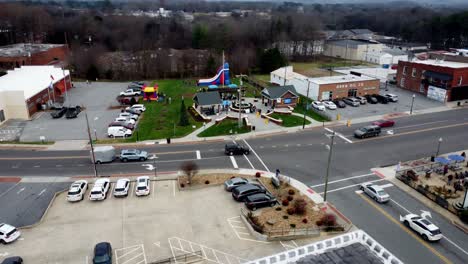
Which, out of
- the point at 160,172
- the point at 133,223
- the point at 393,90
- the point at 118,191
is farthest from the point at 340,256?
the point at 393,90

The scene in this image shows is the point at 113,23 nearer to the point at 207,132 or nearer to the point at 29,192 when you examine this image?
the point at 207,132

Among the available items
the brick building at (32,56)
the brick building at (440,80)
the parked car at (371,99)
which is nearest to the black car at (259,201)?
the parked car at (371,99)

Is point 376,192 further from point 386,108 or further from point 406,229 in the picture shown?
point 386,108

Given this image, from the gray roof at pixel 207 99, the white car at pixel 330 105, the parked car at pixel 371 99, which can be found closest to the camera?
the gray roof at pixel 207 99

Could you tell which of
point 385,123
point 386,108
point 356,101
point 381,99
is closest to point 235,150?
point 385,123

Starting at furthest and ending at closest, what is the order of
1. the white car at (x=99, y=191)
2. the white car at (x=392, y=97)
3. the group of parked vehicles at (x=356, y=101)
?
the white car at (x=392, y=97) < the group of parked vehicles at (x=356, y=101) < the white car at (x=99, y=191)

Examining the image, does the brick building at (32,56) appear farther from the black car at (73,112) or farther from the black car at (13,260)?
the black car at (13,260)
